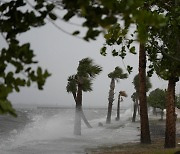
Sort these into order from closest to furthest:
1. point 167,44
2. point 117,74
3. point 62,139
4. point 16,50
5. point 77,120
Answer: point 16,50 → point 167,44 → point 62,139 → point 77,120 → point 117,74

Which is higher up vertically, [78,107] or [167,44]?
[167,44]

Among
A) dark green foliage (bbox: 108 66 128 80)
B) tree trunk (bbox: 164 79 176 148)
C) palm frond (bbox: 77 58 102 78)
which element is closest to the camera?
Result: tree trunk (bbox: 164 79 176 148)

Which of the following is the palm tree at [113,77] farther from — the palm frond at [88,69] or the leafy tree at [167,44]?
the leafy tree at [167,44]

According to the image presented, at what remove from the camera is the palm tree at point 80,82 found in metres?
34.0

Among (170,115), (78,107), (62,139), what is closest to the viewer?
(170,115)

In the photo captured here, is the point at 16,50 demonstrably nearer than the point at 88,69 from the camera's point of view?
Yes

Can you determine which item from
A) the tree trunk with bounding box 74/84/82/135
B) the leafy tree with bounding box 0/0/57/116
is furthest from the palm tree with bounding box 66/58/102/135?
the leafy tree with bounding box 0/0/57/116

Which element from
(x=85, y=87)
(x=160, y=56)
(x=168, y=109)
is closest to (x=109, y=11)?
(x=160, y=56)

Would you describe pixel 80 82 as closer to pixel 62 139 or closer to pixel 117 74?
pixel 62 139

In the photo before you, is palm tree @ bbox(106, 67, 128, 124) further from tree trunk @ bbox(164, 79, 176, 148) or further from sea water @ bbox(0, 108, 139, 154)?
tree trunk @ bbox(164, 79, 176, 148)

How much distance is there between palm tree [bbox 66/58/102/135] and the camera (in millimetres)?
34031

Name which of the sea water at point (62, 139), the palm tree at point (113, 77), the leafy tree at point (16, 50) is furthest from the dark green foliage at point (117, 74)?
the leafy tree at point (16, 50)

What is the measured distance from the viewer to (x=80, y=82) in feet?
113

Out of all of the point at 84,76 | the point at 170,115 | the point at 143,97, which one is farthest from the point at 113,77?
the point at 170,115
